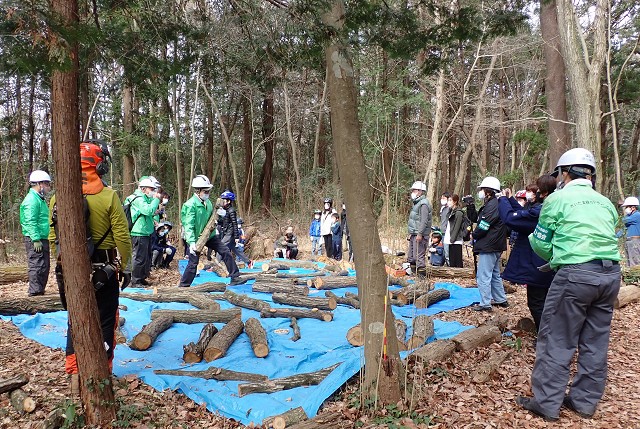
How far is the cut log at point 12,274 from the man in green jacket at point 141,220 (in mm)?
2614

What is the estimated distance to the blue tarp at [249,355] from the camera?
3648mm

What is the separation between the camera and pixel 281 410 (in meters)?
3.50

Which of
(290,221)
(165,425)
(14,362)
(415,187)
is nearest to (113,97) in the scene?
(290,221)

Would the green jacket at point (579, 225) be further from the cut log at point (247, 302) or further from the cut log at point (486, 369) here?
the cut log at point (247, 302)

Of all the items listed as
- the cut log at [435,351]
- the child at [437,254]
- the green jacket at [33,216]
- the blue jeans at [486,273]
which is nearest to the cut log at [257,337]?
the cut log at [435,351]

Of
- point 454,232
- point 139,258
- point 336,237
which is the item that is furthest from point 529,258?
point 336,237

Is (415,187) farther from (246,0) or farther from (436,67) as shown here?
(246,0)

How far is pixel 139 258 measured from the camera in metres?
8.05

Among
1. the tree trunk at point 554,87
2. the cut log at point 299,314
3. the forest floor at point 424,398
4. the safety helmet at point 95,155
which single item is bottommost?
the forest floor at point 424,398

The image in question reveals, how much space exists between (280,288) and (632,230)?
800 centimetres

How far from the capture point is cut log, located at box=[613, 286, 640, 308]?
674 cm

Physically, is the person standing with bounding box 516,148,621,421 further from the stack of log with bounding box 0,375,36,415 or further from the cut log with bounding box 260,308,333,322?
the stack of log with bounding box 0,375,36,415

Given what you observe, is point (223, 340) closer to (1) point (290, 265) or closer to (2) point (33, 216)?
(2) point (33, 216)

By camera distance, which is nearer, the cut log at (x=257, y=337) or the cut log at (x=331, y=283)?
the cut log at (x=257, y=337)
